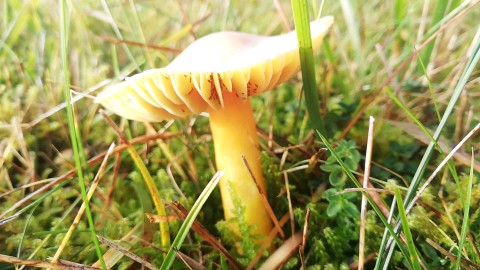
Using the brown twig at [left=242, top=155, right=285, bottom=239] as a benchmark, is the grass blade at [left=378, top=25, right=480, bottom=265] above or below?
above

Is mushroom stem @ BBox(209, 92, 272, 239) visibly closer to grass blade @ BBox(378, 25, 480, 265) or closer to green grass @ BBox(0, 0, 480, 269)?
green grass @ BBox(0, 0, 480, 269)

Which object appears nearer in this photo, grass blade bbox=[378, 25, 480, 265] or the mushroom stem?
grass blade bbox=[378, 25, 480, 265]

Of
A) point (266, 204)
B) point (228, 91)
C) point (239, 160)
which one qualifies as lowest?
point (266, 204)

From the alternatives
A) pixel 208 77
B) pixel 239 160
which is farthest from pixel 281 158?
pixel 208 77

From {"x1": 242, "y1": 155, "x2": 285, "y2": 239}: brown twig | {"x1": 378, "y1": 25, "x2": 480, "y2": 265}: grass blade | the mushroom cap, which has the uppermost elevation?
the mushroom cap

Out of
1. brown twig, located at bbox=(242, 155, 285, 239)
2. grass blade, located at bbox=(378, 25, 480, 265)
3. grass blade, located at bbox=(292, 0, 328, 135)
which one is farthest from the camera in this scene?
brown twig, located at bbox=(242, 155, 285, 239)

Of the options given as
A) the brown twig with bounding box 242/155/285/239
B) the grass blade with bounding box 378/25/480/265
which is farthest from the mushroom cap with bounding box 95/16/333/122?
the grass blade with bounding box 378/25/480/265

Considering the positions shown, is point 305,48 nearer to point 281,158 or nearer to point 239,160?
point 239,160
